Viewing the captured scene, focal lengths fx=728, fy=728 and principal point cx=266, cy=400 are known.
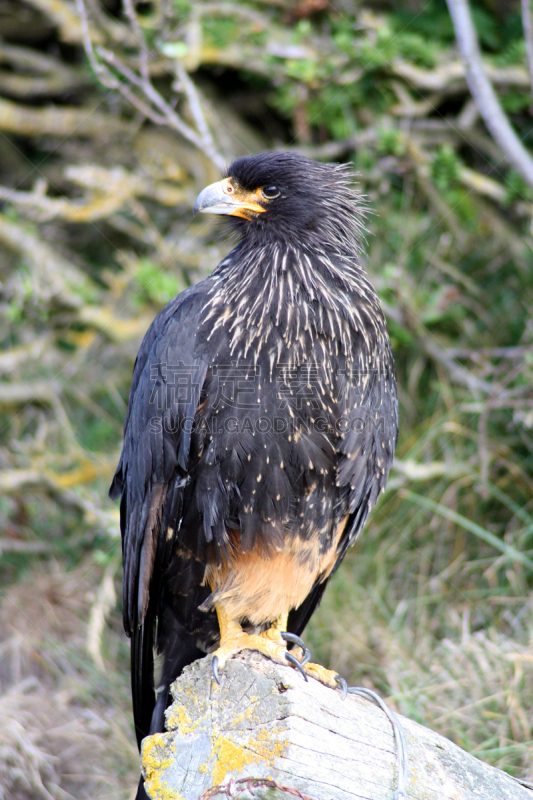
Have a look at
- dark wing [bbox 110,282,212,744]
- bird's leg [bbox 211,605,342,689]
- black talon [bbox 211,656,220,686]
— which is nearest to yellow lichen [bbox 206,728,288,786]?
black talon [bbox 211,656,220,686]

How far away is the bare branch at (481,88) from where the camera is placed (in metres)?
4.00

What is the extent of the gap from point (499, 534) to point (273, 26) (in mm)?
3947

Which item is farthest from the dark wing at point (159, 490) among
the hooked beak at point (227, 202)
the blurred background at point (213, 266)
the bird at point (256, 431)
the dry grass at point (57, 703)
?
the dry grass at point (57, 703)

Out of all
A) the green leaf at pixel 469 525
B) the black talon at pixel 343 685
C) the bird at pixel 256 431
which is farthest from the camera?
the green leaf at pixel 469 525

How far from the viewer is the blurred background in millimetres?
3957

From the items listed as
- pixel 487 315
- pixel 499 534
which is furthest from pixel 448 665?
pixel 487 315

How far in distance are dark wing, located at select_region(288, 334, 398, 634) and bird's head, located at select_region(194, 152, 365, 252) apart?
48 cm

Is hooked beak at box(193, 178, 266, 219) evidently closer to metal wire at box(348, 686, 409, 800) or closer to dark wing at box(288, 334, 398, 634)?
dark wing at box(288, 334, 398, 634)

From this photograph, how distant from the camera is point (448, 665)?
344 centimetres

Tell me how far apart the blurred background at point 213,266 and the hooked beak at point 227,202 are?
1.20 feet

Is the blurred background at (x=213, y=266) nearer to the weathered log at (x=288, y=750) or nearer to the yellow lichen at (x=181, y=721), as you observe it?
the weathered log at (x=288, y=750)

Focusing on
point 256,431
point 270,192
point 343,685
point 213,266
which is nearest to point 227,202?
point 270,192

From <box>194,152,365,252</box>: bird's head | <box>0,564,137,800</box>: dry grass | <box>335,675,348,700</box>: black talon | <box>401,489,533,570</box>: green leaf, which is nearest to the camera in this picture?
<box>335,675,348,700</box>: black talon

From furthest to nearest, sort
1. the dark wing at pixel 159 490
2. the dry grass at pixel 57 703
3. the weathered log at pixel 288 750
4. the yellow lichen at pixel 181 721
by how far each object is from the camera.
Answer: the dry grass at pixel 57 703 → the dark wing at pixel 159 490 → the yellow lichen at pixel 181 721 → the weathered log at pixel 288 750
